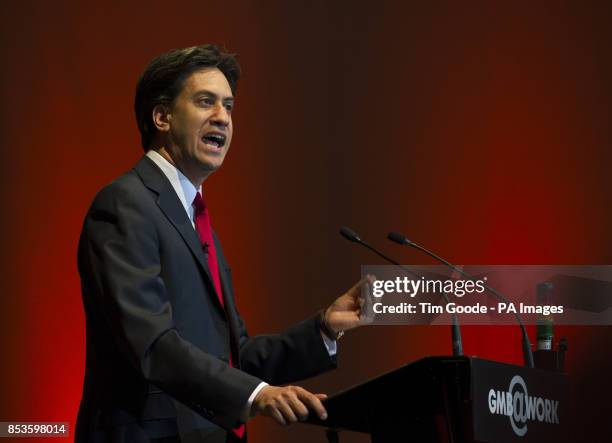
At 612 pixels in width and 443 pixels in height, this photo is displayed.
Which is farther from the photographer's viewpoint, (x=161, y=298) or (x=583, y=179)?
(x=583, y=179)

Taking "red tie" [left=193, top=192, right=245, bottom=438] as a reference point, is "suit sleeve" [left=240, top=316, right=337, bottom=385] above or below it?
below

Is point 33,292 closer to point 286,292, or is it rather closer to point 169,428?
point 286,292

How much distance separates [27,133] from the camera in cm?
394

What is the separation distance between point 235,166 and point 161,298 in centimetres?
212

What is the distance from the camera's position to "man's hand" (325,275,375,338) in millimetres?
2451

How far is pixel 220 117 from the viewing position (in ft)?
8.18

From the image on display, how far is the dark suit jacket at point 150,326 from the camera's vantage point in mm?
1979

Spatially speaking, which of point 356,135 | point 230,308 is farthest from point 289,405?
point 356,135

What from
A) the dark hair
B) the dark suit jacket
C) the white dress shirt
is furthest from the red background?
the dark suit jacket

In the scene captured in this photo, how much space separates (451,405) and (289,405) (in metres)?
0.40

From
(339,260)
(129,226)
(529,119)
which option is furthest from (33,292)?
(529,119)

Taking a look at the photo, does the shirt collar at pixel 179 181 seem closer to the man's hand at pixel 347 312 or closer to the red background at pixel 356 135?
the man's hand at pixel 347 312

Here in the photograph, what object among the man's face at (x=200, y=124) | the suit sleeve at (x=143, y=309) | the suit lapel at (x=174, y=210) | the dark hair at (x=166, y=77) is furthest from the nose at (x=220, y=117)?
the suit sleeve at (x=143, y=309)

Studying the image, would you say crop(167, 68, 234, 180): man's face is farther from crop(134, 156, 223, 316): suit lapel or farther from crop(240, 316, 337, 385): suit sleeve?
crop(240, 316, 337, 385): suit sleeve
